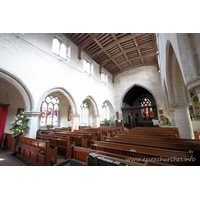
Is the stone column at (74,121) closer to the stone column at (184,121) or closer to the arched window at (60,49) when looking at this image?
the arched window at (60,49)

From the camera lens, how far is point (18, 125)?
4.72 m

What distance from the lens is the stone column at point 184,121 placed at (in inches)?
161

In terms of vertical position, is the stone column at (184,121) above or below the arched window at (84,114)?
below

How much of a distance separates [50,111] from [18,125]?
5347mm

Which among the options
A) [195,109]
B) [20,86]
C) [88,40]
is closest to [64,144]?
[20,86]

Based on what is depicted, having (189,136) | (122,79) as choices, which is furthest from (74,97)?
(122,79)

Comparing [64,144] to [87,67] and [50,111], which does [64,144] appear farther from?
[87,67]

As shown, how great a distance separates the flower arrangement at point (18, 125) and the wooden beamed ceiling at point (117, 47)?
21.9 ft

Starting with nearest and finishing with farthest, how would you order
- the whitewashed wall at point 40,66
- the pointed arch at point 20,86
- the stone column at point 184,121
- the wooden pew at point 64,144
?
the wooden pew at point 64,144
the stone column at point 184,121
the pointed arch at point 20,86
the whitewashed wall at point 40,66

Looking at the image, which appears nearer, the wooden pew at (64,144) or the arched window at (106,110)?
the wooden pew at (64,144)

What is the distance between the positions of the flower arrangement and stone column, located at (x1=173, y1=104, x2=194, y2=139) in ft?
21.7

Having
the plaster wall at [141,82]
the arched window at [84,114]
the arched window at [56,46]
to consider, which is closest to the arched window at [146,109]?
the plaster wall at [141,82]

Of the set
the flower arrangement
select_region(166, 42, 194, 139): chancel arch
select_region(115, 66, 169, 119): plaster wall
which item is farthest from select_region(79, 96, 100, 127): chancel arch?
select_region(166, 42, 194, 139): chancel arch

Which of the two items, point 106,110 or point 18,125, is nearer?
point 18,125
